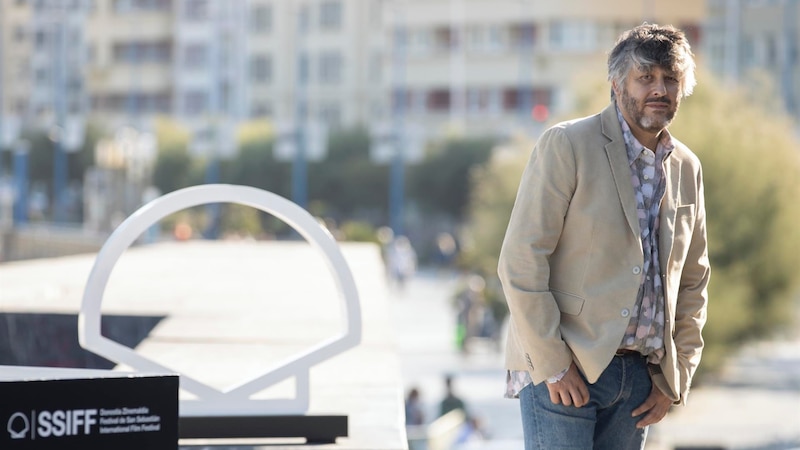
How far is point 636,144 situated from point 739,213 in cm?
2542

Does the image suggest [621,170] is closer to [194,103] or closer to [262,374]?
[262,374]

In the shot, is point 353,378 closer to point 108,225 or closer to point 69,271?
point 69,271

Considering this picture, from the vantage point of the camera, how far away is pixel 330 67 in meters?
81.2

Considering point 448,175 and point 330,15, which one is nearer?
point 448,175

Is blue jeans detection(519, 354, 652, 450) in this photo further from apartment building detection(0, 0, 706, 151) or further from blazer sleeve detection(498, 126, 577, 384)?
apartment building detection(0, 0, 706, 151)

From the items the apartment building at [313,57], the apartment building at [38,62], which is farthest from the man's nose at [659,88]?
the apartment building at [38,62]

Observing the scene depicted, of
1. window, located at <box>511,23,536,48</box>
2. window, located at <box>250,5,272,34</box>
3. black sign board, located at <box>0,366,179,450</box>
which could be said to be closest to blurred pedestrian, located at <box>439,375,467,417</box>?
black sign board, located at <box>0,366,179,450</box>

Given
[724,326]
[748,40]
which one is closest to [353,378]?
[724,326]

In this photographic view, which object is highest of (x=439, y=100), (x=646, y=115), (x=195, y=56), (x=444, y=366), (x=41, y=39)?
(x=41, y=39)

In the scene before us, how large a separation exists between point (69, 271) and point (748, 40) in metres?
61.1

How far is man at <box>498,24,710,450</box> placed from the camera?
3.45 m

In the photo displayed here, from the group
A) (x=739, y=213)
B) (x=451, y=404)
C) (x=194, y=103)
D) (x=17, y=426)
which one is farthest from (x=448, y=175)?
(x=17, y=426)

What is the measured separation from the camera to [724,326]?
1053 inches

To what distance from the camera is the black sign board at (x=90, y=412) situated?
9.43 feet
